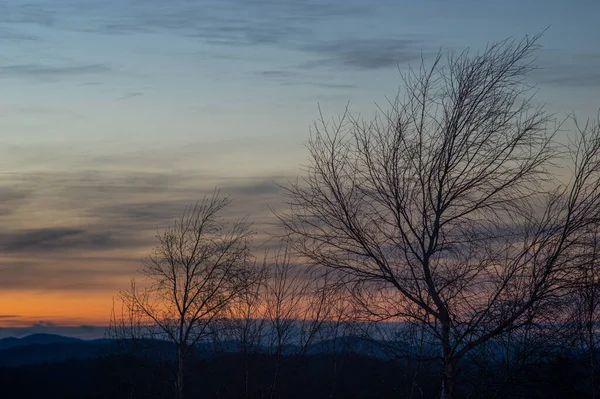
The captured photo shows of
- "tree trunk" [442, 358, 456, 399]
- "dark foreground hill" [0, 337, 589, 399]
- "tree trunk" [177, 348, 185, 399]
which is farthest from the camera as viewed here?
"tree trunk" [177, 348, 185, 399]

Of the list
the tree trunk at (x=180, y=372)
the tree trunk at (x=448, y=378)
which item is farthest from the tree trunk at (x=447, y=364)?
the tree trunk at (x=180, y=372)

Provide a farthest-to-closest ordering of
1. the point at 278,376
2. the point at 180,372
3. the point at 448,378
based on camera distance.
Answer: the point at 180,372
the point at 278,376
the point at 448,378

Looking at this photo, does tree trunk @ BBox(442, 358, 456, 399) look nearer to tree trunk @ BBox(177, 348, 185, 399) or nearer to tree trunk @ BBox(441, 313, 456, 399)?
tree trunk @ BBox(441, 313, 456, 399)

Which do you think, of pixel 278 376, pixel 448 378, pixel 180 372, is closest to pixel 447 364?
pixel 448 378

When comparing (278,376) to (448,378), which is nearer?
(448,378)

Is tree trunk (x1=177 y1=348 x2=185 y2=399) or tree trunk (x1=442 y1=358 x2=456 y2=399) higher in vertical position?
tree trunk (x1=177 y1=348 x2=185 y2=399)

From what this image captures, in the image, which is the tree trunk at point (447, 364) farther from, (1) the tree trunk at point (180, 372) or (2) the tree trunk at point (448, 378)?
(1) the tree trunk at point (180, 372)

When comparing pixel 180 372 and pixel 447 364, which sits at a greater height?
pixel 180 372

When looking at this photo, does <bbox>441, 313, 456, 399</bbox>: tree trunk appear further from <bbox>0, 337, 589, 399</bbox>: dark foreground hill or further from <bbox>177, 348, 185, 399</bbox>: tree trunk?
<bbox>177, 348, 185, 399</bbox>: tree trunk

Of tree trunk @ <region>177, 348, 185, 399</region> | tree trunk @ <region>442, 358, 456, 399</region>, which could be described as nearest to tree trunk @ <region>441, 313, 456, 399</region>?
tree trunk @ <region>442, 358, 456, 399</region>

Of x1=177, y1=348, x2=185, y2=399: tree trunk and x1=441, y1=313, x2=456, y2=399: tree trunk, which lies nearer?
x1=441, y1=313, x2=456, y2=399: tree trunk

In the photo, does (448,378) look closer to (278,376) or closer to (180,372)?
(278,376)

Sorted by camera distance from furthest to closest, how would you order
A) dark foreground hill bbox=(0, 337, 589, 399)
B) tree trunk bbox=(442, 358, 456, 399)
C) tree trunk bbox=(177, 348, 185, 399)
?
tree trunk bbox=(177, 348, 185, 399)
dark foreground hill bbox=(0, 337, 589, 399)
tree trunk bbox=(442, 358, 456, 399)

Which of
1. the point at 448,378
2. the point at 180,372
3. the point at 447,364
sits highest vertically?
the point at 180,372
